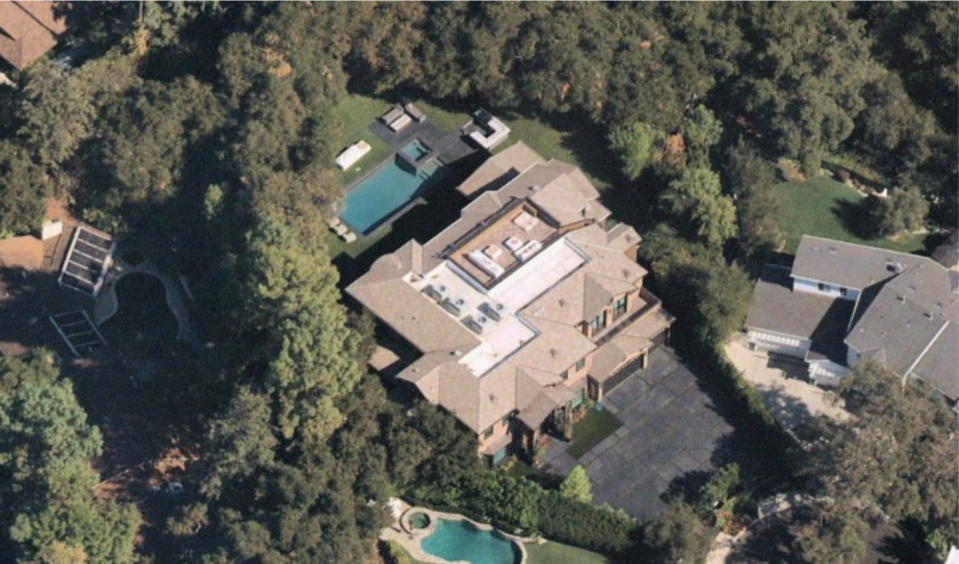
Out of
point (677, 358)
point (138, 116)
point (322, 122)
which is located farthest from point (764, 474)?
point (138, 116)

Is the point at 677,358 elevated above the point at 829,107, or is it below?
below

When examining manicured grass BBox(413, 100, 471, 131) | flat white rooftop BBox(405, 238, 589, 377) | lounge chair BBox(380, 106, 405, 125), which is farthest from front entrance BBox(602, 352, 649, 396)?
lounge chair BBox(380, 106, 405, 125)

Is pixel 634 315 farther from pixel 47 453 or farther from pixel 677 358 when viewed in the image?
pixel 47 453

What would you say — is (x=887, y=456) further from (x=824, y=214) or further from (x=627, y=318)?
(x=824, y=214)

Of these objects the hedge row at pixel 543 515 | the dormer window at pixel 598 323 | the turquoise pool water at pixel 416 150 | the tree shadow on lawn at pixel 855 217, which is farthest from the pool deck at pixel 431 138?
the tree shadow on lawn at pixel 855 217

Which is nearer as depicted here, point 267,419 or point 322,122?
point 267,419
